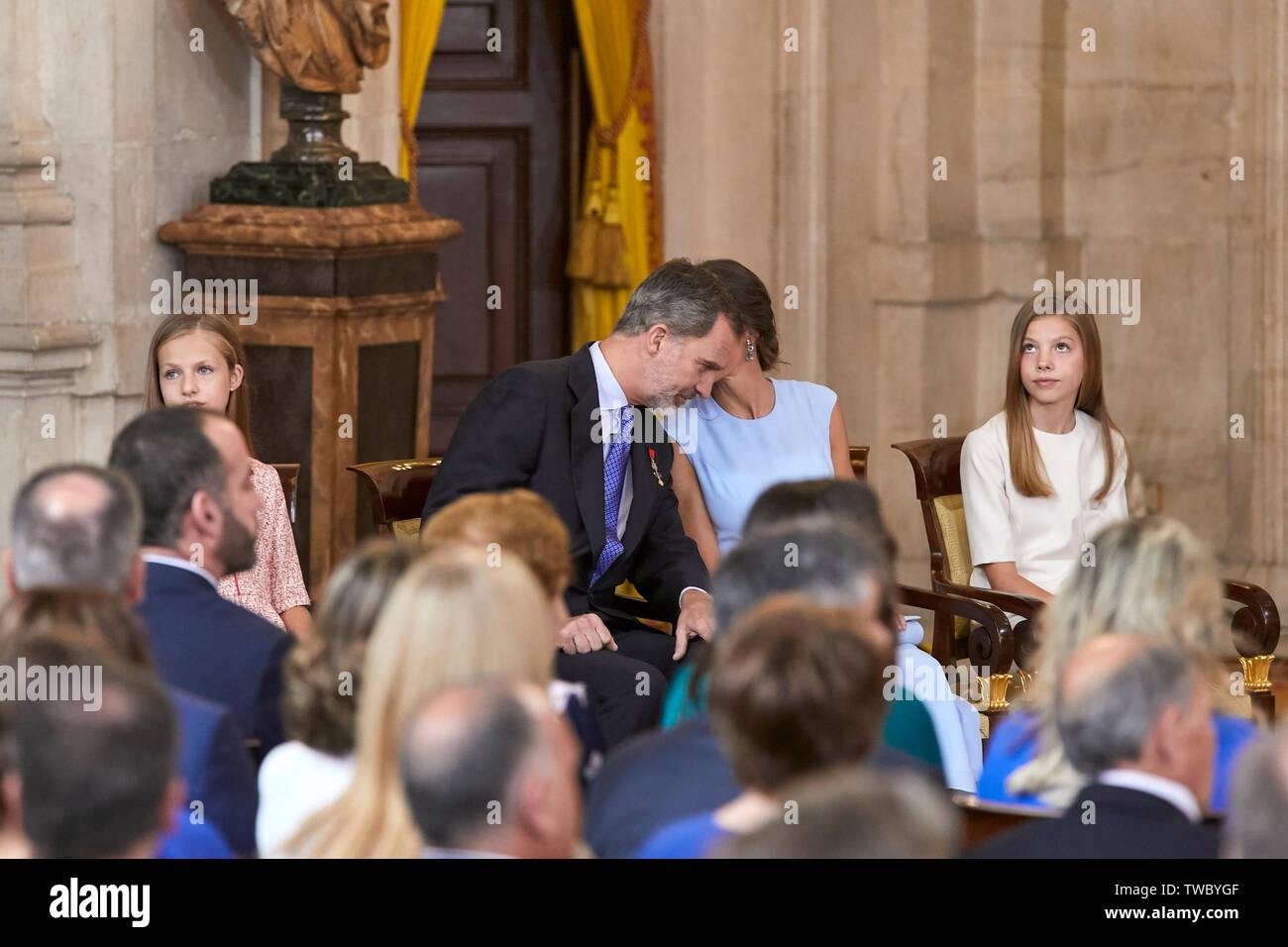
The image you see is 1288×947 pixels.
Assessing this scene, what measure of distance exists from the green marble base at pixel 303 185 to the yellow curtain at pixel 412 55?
3.05ft

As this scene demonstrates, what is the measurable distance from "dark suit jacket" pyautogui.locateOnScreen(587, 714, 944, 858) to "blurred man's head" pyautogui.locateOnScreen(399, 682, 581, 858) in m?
0.45

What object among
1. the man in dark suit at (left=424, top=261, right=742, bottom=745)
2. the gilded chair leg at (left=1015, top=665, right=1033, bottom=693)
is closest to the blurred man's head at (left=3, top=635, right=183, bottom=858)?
the man in dark suit at (left=424, top=261, right=742, bottom=745)

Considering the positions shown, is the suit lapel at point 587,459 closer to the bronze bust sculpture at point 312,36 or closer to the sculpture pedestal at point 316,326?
the sculpture pedestal at point 316,326

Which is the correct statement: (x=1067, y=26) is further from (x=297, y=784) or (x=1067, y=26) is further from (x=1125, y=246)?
(x=297, y=784)

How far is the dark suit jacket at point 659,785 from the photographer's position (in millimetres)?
2414

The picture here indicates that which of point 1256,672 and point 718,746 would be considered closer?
point 718,746

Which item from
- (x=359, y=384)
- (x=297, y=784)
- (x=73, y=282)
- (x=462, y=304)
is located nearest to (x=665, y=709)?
(x=297, y=784)

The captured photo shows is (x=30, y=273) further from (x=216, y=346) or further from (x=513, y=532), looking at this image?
(x=513, y=532)

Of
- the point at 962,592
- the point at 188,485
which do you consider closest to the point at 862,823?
the point at 188,485

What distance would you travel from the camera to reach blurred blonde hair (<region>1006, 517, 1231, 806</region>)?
9.25 ft

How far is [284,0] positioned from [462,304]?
2176 millimetres

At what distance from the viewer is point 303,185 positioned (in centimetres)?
577

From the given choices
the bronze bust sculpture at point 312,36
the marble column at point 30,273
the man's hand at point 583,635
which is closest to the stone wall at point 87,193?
the marble column at point 30,273

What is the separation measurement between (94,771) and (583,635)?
218cm
